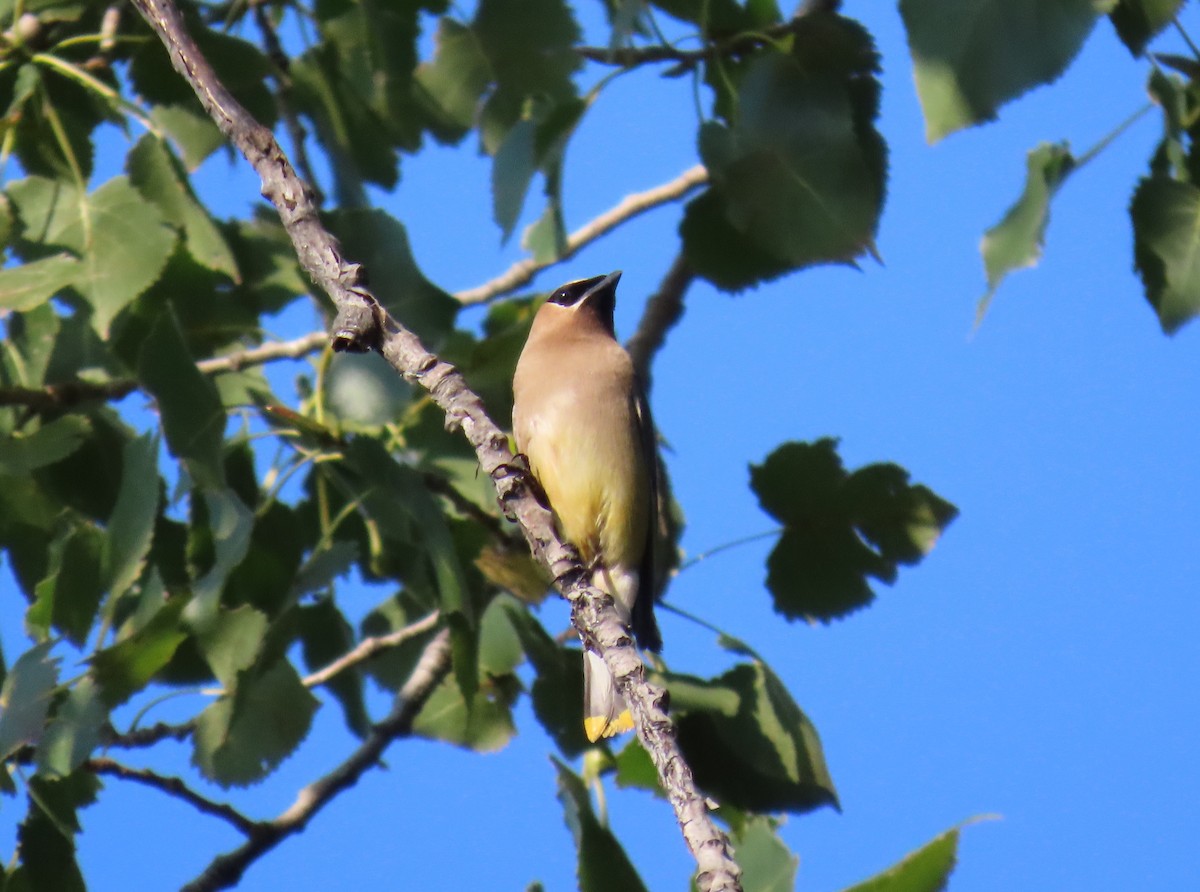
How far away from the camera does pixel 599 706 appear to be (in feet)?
12.9

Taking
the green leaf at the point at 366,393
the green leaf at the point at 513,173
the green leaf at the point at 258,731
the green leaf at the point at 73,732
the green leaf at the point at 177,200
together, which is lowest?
the green leaf at the point at 73,732

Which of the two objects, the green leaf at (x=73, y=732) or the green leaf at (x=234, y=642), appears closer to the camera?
the green leaf at (x=73, y=732)

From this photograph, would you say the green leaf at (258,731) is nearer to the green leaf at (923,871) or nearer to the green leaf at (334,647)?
the green leaf at (334,647)

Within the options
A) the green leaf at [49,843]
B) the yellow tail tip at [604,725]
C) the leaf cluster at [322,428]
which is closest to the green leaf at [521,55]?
the leaf cluster at [322,428]

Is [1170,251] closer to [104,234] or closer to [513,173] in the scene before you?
[513,173]

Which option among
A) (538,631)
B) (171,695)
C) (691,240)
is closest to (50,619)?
(171,695)

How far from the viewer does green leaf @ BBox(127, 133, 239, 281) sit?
3.83 meters

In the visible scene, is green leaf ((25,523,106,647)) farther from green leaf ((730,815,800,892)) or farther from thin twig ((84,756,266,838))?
green leaf ((730,815,800,892))

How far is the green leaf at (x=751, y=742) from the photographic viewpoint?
11.5ft

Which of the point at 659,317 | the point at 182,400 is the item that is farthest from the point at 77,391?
the point at 659,317

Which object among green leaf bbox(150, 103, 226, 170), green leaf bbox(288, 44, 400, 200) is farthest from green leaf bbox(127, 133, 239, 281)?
green leaf bbox(288, 44, 400, 200)

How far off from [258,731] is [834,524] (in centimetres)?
152

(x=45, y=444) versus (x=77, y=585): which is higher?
(x=45, y=444)

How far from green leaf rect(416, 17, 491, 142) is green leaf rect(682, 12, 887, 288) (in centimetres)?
131
